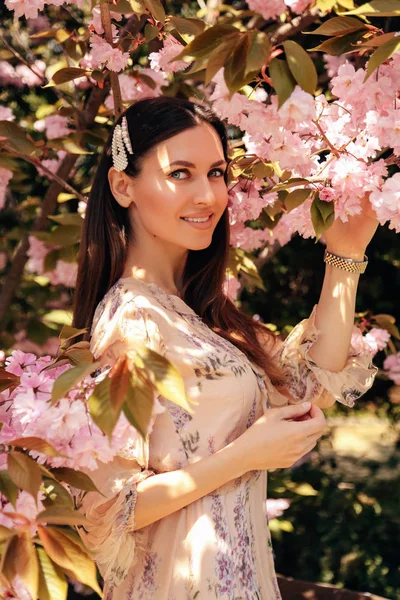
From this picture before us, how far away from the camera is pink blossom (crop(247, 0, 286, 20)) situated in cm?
295

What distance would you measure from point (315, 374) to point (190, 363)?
372mm

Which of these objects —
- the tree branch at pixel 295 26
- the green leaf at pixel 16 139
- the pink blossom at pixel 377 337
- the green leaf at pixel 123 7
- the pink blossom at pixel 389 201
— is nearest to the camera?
the pink blossom at pixel 389 201

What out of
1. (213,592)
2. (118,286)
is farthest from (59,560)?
(118,286)

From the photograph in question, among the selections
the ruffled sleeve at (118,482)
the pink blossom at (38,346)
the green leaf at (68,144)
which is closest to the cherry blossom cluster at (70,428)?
the ruffled sleeve at (118,482)

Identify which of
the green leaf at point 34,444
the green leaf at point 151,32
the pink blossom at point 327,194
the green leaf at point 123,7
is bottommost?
the pink blossom at point 327,194

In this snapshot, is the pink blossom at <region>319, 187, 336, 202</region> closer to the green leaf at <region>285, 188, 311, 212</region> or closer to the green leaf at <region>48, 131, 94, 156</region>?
the green leaf at <region>285, 188, 311, 212</region>

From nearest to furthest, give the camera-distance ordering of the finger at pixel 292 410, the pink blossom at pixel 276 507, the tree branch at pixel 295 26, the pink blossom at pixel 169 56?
the finger at pixel 292 410, the pink blossom at pixel 169 56, the tree branch at pixel 295 26, the pink blossom at pixel 276 507

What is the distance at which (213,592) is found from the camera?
1.70 metres

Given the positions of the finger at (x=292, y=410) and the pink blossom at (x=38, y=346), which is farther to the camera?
the pink blossom at (x=38, y=346)

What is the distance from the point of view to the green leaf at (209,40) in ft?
4.19

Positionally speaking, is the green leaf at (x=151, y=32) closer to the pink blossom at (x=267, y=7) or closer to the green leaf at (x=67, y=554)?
the pink blossom at (x=267, y=7)

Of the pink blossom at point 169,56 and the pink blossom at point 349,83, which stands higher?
the pink blossom at point 349,83

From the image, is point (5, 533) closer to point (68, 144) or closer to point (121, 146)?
point (121, 146)

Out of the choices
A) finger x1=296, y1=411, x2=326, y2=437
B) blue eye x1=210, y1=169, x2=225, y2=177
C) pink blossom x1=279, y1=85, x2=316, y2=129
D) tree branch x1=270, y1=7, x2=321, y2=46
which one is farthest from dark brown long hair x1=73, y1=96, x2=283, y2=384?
tree branch x1=270, y1=7, x2=321, y2=46
